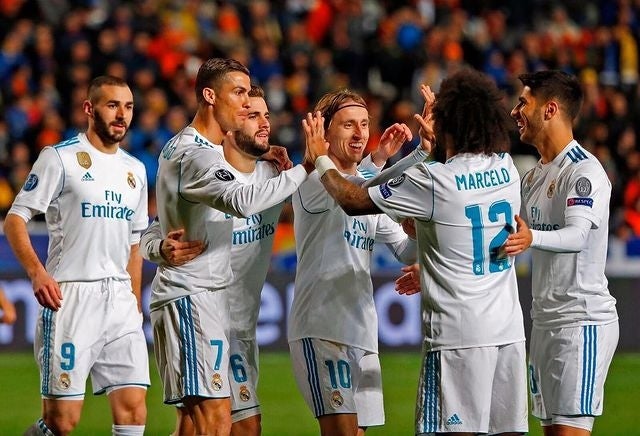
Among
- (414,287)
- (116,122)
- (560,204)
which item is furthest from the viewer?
(116,122)

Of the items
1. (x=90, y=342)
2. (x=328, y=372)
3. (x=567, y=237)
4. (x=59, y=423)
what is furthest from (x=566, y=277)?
(x=59, y=423)

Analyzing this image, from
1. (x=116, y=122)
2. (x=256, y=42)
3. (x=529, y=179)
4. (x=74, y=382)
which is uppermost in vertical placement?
(x=256, y=42)

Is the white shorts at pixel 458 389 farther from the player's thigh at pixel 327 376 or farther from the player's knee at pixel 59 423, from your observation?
the player's knee at pixel 59 423

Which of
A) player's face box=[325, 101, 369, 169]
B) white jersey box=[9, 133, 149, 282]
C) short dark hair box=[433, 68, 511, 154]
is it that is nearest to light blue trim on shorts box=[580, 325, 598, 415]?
short dark hair box=[433, 68, 511, 154]

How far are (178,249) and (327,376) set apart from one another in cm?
113

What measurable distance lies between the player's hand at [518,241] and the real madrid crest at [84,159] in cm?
293

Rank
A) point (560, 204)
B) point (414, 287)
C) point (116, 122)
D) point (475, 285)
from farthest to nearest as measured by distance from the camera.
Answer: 1. point (116, 122)
2. point (414, 287)
3. point (560, 204)
4. point (475, 285)

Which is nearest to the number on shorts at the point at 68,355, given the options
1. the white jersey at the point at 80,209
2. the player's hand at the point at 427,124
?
the white jersey at the point at 80,209

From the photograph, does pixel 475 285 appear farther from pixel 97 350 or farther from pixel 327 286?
pixel 97 350

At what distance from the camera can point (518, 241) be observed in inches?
271

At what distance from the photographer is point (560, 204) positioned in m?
7.61

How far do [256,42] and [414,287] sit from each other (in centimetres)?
1211

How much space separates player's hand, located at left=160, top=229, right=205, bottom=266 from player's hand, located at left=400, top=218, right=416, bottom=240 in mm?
1200

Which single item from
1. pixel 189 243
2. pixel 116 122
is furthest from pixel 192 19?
pixel 189 243
